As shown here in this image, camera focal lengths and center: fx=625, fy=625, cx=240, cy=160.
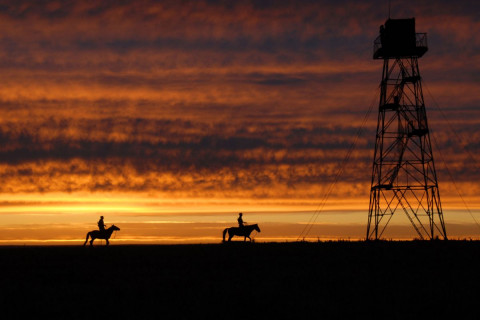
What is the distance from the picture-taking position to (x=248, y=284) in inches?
984

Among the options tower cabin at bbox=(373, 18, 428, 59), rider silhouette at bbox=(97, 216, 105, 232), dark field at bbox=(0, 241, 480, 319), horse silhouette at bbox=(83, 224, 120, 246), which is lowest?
dark field at bbox=(0, 241, 480, 319)

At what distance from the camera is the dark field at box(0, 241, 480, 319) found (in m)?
19.7

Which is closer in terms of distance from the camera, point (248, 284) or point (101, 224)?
point (248, 284)

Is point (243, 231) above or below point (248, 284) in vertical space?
above

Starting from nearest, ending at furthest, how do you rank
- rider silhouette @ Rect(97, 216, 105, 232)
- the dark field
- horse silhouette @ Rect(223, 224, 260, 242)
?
the dark field, rider silhouette @ Rect(97, 216, 105, 232), horse silhouette @ Rect(223, 224, 260, 242)

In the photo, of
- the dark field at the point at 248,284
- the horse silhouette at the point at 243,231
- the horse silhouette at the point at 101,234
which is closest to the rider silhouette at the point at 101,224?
the horse silhouette at the point at 101,234

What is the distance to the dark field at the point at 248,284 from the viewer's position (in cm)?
1966

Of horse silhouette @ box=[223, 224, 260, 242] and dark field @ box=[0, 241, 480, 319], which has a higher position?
horse silhouette @ box=[223, 224, 260, 242]

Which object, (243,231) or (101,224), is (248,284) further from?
(101,224)

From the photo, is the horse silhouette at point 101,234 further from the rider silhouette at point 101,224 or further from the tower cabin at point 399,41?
the tower cabin at point 399,41

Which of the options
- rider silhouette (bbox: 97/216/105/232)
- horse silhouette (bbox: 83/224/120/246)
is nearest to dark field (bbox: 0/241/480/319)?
rider silhouette (bbox: 97/216/105/232)

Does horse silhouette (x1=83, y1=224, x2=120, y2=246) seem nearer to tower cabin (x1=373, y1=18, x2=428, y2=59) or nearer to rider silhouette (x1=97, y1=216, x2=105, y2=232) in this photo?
rider silhouette (x1=97, y1=216, x2=105, y2=232)

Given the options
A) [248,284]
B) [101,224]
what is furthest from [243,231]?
[248,284]

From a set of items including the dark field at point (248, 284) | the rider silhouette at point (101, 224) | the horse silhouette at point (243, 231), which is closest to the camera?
the dark field at point (248, 284)
